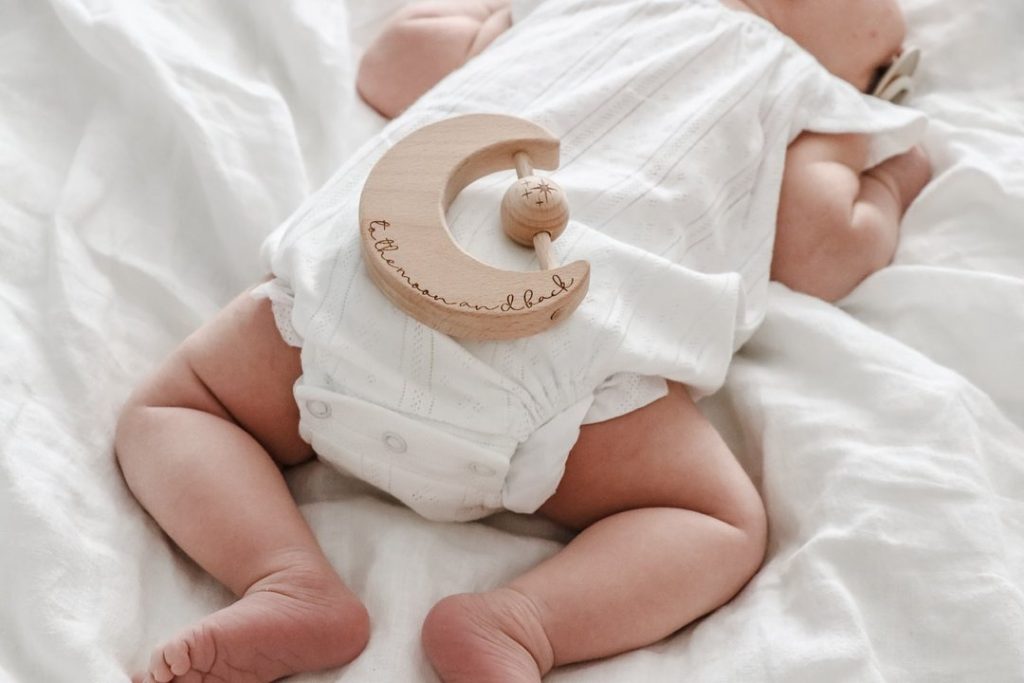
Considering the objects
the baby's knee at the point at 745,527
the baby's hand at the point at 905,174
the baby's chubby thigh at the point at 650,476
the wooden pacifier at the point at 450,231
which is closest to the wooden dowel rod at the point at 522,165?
the wooden pacifier at the point at 450,231

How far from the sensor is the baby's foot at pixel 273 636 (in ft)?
2.49

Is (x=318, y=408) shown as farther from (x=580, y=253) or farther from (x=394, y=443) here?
(x=580, y=253)

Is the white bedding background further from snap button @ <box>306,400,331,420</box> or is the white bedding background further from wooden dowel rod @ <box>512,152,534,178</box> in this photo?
wooden dowel rod @ <box>512,152,534,178</box>

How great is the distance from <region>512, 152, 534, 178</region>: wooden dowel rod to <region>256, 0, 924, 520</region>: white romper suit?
0.03 m

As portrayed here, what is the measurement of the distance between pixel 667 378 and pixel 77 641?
0.52 meters

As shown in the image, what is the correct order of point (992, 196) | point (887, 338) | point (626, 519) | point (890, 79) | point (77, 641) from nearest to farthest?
point (77, 641) → point (626, 519) → point (887, 338) → point (992, 196) → point (890, 79)

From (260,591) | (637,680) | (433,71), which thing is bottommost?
(637,680)

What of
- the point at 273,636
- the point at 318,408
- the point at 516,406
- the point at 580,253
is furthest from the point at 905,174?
the point at 273,636

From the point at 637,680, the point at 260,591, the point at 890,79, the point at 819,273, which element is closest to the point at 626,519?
the point at 637,680

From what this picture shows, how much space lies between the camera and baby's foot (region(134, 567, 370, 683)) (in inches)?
29.9

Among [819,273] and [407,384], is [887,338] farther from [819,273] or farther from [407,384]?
[407,384]

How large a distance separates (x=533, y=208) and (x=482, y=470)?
0.72 ft

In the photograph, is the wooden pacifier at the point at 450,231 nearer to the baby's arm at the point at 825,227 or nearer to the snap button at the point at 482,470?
the snap button at the point at 482,470

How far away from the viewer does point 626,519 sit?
0.89m
